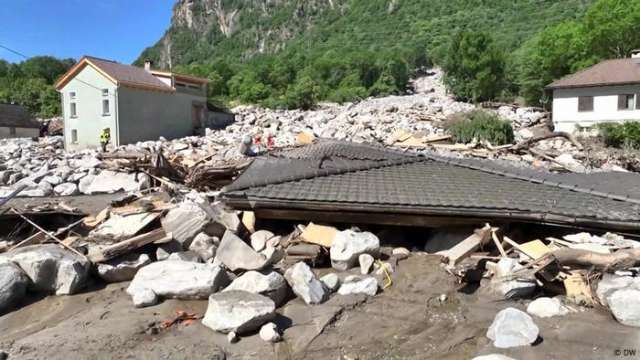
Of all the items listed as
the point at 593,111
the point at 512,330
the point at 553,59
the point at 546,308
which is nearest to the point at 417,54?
the point at 553,59

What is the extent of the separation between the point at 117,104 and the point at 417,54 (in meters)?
55.6

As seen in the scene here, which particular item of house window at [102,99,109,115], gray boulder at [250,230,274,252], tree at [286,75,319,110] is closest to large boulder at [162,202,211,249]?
gray boulder at [250,230,274,252]

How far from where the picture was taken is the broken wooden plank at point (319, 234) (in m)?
6.51

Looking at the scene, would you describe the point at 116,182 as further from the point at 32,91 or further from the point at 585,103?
the point at 32,91

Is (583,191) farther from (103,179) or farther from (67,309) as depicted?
(103,179)

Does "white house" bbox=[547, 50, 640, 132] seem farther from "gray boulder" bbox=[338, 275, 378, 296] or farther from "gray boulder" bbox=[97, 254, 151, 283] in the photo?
"gray boulder" bbox=[97, 254, 151, 283]

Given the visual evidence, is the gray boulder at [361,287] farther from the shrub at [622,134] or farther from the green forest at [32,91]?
the green forest at [32,91]

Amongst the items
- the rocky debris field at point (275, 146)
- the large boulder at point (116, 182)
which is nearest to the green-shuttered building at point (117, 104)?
the rocky debris field at point (275, 146)

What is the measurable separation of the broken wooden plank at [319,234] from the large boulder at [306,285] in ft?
3.02

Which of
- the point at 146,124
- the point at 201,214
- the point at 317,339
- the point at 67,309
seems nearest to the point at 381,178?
the point at 201,214

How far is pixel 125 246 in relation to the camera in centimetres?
675

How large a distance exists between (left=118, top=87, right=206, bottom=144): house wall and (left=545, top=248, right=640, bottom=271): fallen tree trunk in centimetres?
2896

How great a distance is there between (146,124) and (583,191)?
95.4ft

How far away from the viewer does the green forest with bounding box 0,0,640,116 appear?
36469mm
